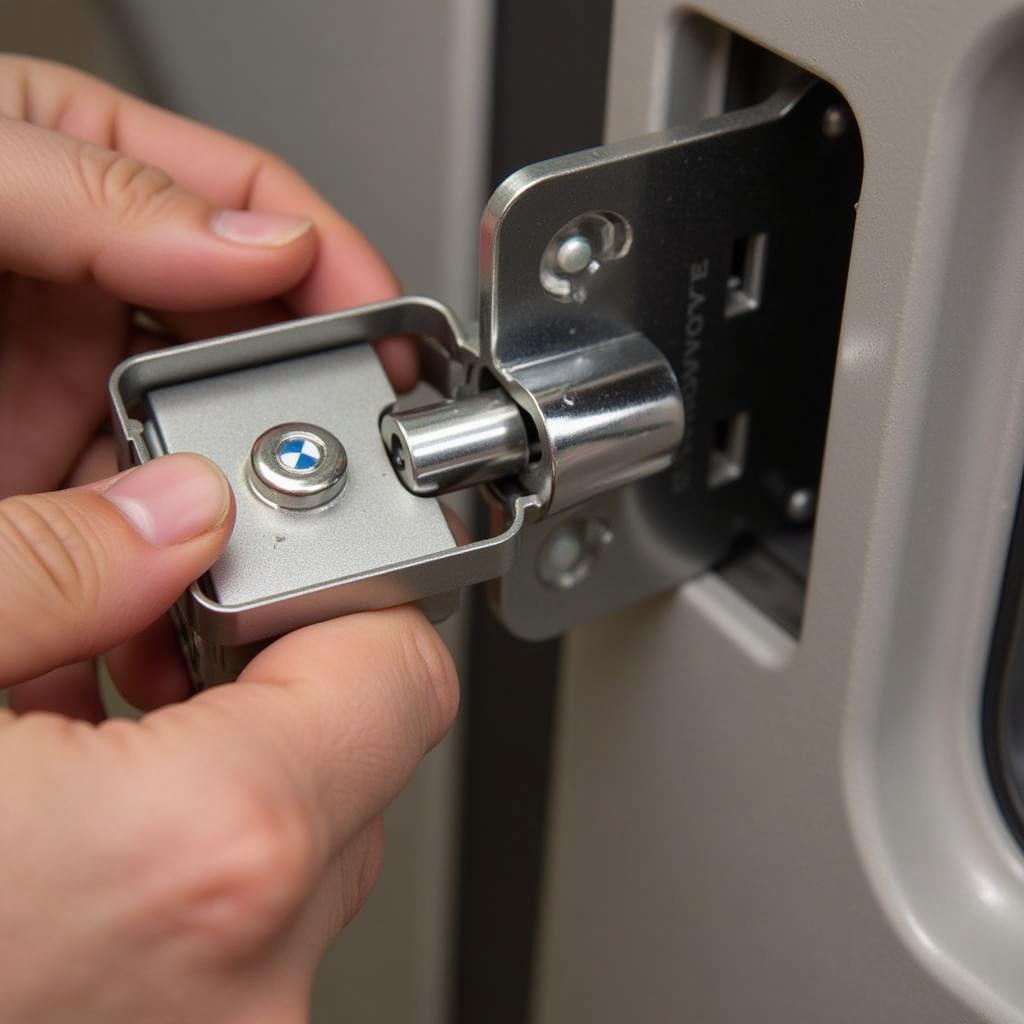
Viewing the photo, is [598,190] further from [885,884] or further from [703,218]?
[885,884]

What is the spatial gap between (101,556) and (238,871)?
0.38 ft

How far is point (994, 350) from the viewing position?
1.43 ft

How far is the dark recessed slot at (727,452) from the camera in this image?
1.84 feet

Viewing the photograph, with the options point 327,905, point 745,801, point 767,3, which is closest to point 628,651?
point 745,801

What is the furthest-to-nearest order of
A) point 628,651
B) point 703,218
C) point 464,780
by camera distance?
point 464,780
point 628,651
point 703,218

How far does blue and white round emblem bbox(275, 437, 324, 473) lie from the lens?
0.46m

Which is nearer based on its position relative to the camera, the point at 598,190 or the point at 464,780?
the point at 598,190

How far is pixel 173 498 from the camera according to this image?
1.45 feet

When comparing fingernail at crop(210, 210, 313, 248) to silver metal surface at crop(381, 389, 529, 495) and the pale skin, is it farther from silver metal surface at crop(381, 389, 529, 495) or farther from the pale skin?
silver metal surface at crop(381, 389, 529, 495)

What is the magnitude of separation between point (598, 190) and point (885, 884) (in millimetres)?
274

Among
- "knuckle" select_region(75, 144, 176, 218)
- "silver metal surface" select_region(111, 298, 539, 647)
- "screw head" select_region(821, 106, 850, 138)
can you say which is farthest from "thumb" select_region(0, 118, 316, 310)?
"screw head" select_region(821, 106, 850, 138)

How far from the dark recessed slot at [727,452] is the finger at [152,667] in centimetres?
24

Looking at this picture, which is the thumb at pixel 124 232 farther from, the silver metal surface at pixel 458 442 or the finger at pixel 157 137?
the silver metal surface at pixel 458 442

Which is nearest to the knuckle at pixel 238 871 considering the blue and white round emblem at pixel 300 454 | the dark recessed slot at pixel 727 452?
the blue and white round emblem at pixel 300 454
